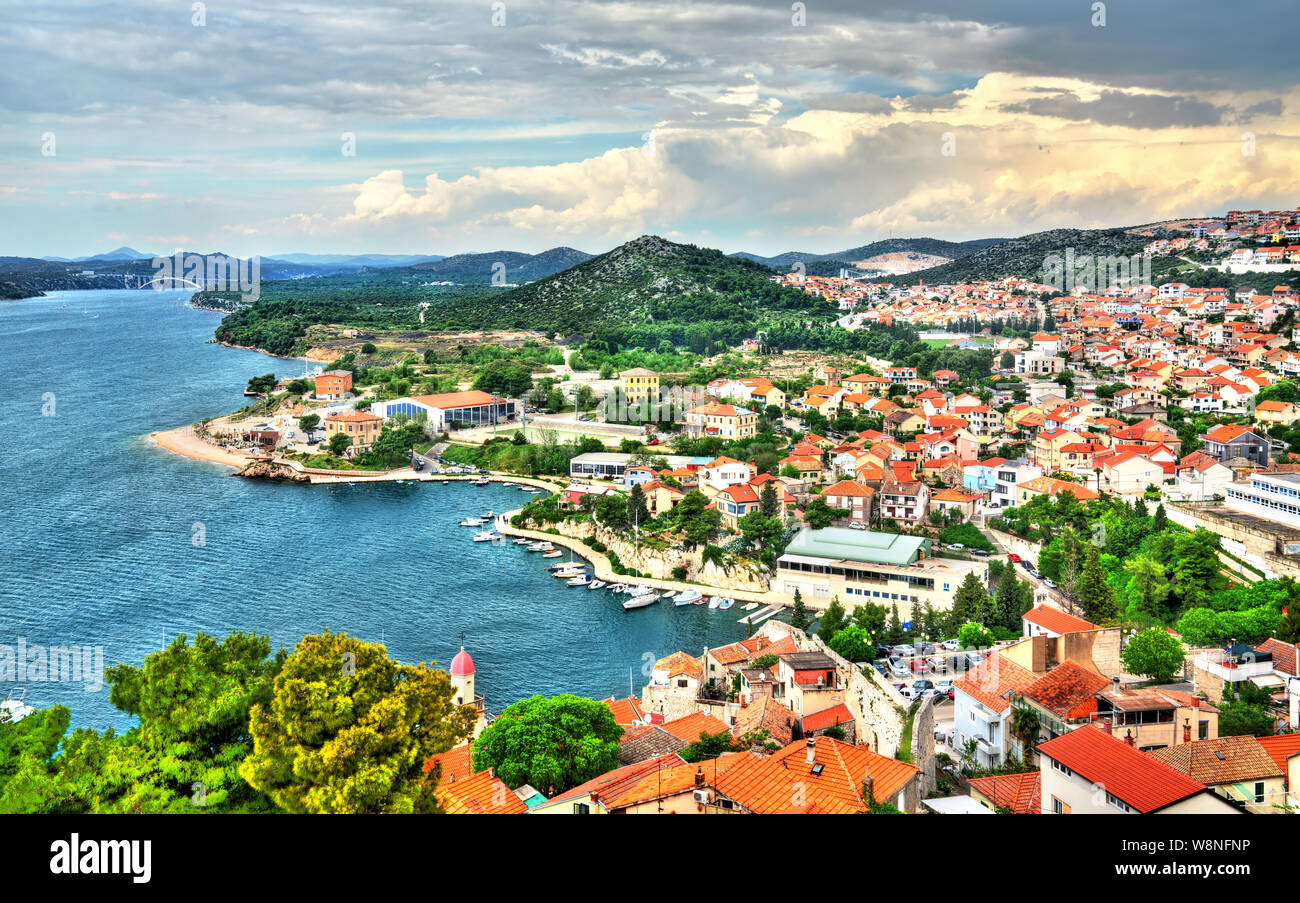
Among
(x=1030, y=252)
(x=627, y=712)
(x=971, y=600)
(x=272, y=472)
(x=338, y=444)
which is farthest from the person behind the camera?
(x=1030, y=252)

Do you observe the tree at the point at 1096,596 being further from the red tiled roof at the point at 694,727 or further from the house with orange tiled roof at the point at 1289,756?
the red tiled roof at the point at 694,727

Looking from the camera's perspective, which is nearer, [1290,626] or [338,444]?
[1290,626]

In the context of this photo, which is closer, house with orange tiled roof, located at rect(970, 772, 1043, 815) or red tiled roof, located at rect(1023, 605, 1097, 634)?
house with orange tiled roof, located at rect(970, 772, 1043, 815)

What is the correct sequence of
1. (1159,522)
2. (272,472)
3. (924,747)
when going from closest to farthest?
1. (924,747)
2. (1159,522)
3. (272,472)

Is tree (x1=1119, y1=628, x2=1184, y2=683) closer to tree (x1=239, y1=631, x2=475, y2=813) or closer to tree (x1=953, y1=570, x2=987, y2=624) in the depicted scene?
tree (x1=953, y1=570, x2=987, y2=624)

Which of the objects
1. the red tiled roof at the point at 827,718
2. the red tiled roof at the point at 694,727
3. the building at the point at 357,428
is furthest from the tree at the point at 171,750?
the building at the point at 357,428

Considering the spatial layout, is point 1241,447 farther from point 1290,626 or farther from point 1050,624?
point 1050,624

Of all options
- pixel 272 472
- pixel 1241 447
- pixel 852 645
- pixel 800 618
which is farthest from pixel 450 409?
pixel 852 645

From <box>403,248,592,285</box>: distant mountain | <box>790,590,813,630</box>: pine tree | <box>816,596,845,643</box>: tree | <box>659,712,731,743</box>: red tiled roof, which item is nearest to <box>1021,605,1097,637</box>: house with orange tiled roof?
<box>816,596,845,643</box>: tree
